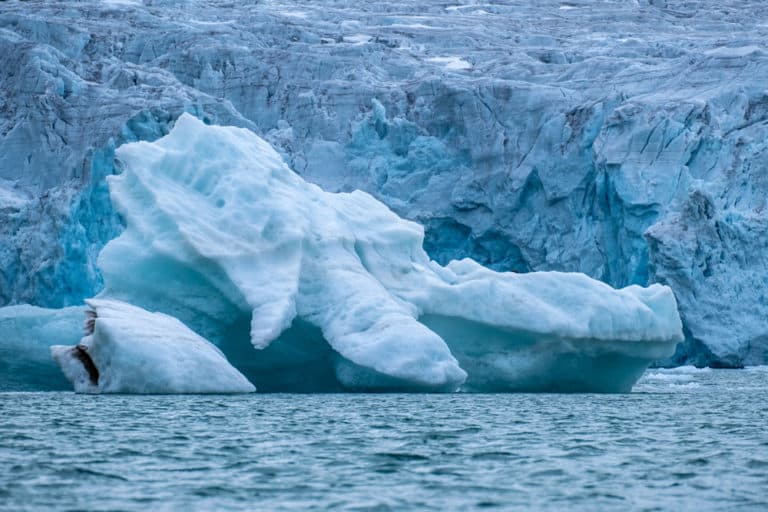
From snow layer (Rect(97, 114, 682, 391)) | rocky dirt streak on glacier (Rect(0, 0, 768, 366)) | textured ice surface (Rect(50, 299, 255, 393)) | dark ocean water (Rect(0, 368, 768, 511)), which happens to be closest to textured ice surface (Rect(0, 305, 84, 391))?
snow layer (Rect(97, 114, 682, 391))

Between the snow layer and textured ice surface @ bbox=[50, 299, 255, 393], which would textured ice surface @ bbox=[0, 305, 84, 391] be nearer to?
the snow layer

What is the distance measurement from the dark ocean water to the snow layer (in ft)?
2.74

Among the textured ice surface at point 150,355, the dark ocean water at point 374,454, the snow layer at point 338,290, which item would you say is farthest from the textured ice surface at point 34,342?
the dark ocean water at point 374,454

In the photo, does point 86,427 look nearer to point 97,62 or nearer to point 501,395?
point 501,395

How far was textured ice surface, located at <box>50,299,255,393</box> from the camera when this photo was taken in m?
13.6

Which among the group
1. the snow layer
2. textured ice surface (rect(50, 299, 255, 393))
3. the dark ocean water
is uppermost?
the snow layer

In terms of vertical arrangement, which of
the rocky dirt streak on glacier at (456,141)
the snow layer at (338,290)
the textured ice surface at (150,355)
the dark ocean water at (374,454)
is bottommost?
the dark ocean water at (374,454)

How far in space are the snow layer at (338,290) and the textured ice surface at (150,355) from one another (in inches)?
24.8

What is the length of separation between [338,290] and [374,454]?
6142 millimetres

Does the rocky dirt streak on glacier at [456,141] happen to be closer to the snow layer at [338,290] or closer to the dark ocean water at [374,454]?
the snow layer at [338,290]

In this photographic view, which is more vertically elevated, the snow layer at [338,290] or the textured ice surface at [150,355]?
the snow layer at [338,290]

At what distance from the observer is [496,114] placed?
29.1m

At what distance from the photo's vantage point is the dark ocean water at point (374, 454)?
6.82 meters

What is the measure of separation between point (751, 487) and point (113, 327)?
788 centimetres
